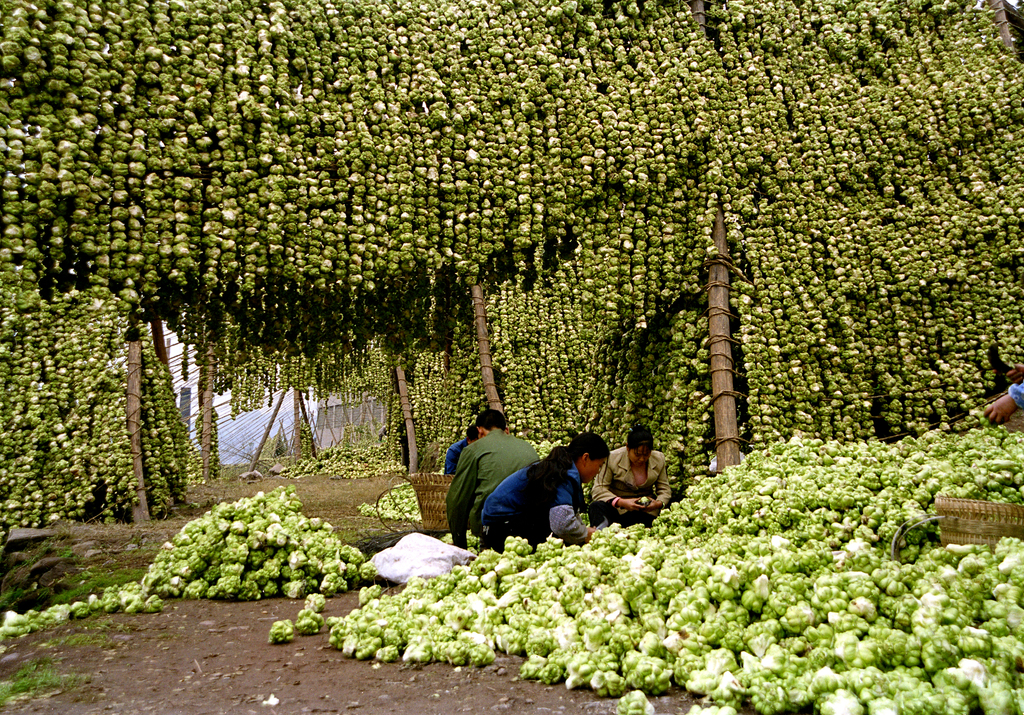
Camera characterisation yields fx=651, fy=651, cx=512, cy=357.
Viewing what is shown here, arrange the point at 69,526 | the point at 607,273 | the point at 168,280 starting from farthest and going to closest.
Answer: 1. the point at 69,526
2. the point at 607,273
3. the point at 168,280

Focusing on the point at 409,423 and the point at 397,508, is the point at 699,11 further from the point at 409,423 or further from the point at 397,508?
the point at 409,423

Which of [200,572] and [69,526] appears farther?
[69,526]

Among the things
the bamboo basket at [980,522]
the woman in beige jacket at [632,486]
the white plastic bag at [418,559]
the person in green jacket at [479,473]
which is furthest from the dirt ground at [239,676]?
the woman in beige jacket at [632,486]

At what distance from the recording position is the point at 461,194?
625 centimetres

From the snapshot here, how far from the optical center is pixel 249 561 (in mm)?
5008

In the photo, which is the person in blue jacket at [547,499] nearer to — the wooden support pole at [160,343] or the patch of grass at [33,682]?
the patch of grass at [33,682]

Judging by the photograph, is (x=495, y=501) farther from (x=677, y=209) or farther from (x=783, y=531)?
(x=677, y=209)

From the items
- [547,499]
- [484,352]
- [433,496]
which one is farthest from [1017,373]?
[484,352]

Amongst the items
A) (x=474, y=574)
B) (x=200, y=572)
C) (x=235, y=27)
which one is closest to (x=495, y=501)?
(x=474, y=574)

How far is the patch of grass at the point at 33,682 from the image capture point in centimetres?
287

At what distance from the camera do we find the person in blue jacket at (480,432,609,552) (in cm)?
471

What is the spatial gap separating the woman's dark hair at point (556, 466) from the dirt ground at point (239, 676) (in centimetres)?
154

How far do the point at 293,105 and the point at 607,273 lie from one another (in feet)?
11.1

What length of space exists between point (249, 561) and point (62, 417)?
5474mm
